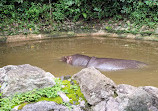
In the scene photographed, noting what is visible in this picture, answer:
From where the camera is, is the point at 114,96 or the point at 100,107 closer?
the point at 100,107

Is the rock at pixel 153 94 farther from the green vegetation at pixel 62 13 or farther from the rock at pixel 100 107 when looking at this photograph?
the green vegetation at pixel 62 13

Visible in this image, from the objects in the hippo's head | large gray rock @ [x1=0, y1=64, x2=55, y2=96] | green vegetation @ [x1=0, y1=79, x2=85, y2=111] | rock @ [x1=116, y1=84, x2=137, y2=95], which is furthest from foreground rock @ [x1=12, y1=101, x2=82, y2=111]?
the hippo's head

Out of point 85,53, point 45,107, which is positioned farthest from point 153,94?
point 85,53

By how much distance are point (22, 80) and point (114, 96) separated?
66.3 inches

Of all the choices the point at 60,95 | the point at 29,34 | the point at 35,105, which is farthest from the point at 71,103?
the point at 29,34

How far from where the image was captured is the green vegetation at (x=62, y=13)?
39.9 ft

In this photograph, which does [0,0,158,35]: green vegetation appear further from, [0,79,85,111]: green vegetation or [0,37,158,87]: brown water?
A: [0,79,85,111]: green vegetation

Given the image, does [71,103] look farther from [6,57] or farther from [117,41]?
[117,41]

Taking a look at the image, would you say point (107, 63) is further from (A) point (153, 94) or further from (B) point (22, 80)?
(B) point (22, 80)

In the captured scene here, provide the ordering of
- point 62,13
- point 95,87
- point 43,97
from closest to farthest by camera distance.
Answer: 1. point 43,97
2. point 95,87
3. point 62,13

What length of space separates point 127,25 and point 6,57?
7.81 m

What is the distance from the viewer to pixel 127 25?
12.5 metres

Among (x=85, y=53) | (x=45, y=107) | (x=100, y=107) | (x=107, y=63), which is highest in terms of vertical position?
(x=45, y=107)

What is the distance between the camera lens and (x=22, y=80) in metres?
3.31
